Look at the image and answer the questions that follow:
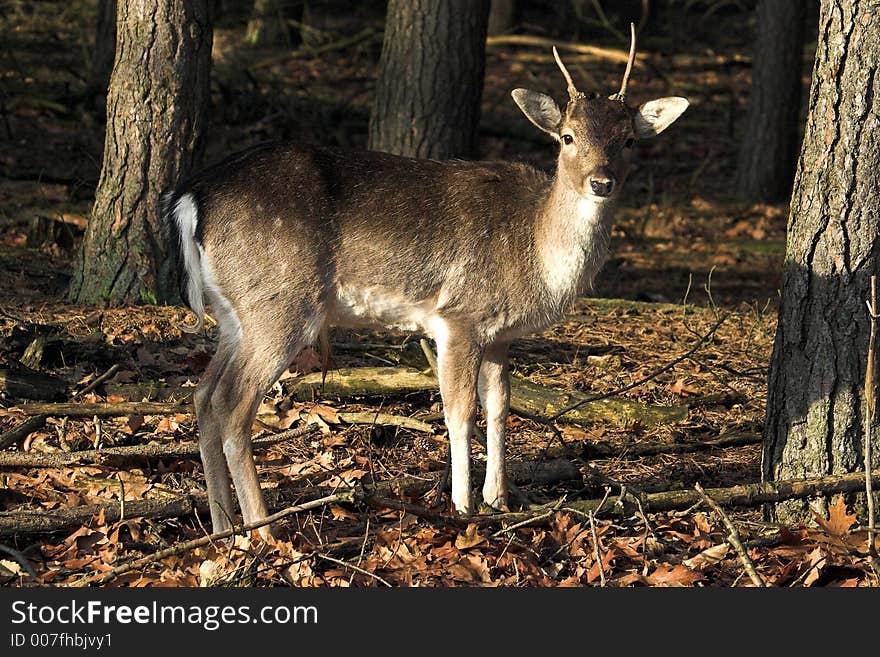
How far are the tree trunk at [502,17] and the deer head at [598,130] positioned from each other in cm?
1348

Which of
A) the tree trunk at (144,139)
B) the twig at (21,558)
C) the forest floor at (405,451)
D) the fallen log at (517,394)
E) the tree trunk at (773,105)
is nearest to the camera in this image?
the twig at (21,558)

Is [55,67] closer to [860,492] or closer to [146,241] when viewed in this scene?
[146,241]

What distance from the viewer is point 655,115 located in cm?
557

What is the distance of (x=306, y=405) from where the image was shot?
20.3 ft

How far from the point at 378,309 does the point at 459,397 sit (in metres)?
0.54

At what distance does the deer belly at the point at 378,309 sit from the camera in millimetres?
5336

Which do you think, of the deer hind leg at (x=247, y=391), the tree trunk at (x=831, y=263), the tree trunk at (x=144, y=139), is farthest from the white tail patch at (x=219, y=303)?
the tree trunk at (x=144, y=139)

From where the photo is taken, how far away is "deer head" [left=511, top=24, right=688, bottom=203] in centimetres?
534

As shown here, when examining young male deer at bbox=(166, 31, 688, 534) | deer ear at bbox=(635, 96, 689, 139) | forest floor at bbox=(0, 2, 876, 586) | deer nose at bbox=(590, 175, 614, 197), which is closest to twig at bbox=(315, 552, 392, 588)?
forest floor at bbox=(0, 2, 876, 586)

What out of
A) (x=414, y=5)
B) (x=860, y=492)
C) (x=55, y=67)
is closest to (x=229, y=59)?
(x=55, y=67)

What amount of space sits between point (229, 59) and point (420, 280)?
1138 centimetres

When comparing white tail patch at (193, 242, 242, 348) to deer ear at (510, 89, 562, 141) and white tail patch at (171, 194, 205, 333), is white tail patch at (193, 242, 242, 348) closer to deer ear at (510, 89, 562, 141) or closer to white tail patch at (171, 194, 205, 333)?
white tail patch at (171, 194, 205, 333)

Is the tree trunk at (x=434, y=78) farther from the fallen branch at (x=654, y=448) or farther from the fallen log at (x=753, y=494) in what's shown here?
the fallen log at (x=753, y=494)

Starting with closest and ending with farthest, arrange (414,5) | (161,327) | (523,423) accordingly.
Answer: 1. (523,423)
2. (161,327)
3. (414,5)
